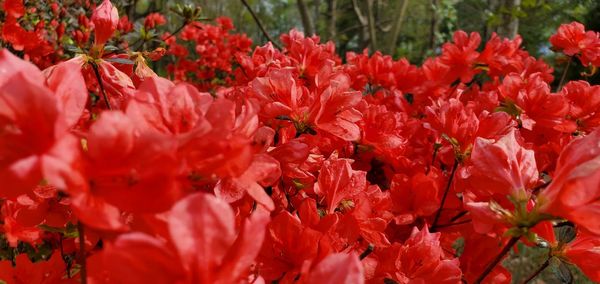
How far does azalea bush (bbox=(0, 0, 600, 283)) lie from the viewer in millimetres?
481

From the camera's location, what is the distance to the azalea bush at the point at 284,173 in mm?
481

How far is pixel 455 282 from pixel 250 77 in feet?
3.25

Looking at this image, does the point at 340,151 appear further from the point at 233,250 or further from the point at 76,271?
the point at 233,250

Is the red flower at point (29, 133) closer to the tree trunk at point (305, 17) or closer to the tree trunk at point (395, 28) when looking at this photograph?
the tree trunk at point (305, 17)

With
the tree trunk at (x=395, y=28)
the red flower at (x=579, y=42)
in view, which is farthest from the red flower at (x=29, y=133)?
the tree trunk at (x=395, y=28)

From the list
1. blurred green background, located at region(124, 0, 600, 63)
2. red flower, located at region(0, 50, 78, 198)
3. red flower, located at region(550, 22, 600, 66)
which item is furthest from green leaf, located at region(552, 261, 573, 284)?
blurred green background, located at region(124, 0, 600, 63)

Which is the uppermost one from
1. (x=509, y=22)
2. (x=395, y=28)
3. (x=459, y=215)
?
(x=459, y=215)

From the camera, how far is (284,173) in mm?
989

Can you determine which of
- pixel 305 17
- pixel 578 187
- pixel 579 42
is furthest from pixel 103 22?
pixel 305 17

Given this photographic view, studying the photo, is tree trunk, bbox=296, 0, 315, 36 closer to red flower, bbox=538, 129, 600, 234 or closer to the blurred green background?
the blurred green background

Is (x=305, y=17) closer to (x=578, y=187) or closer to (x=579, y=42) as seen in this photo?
(x=579, y=42)

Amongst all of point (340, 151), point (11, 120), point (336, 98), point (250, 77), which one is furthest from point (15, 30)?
point (11, 120)

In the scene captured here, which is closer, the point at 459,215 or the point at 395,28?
the point at 459,215

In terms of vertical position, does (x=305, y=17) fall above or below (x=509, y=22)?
below
